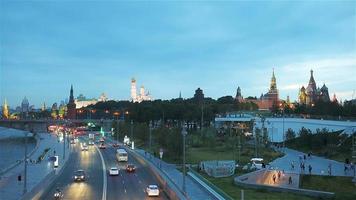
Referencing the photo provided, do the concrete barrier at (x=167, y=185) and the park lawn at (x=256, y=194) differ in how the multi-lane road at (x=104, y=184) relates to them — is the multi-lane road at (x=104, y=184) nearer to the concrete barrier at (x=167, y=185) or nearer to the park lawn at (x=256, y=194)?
the concrete barrier at (x=167, y=185)

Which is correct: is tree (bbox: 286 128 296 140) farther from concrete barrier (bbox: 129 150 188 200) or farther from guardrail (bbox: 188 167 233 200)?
guardrail (bbox: 188 167 233 200)

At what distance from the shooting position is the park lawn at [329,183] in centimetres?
4456

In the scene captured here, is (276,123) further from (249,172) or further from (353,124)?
(249,172)

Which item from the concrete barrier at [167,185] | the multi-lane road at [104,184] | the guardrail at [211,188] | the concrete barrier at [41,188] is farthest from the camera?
the multi-lane road at [104,184]

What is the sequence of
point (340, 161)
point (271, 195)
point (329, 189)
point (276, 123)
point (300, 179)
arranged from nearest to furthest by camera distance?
point (271, 195) → point (329, 189) → point (300, 179) → point (340, 161) → point (276, 123)

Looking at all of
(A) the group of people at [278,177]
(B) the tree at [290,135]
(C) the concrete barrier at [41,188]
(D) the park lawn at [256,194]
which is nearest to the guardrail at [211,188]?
(D) the park lawn at [256,194]

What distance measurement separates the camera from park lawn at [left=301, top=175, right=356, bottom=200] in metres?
44.6

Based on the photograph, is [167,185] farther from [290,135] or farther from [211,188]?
[290,135]

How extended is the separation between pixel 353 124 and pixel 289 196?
45049 millimetres

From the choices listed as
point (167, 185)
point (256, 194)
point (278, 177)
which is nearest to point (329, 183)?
point (278, 177)

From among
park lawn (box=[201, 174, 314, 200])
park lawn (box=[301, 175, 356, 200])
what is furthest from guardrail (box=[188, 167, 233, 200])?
park lawn (box=[301, 175, 356, 200])

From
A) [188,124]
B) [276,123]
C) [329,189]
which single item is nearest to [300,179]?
[329,189]

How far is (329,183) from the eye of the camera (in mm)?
46125

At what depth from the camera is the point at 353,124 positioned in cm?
7888
